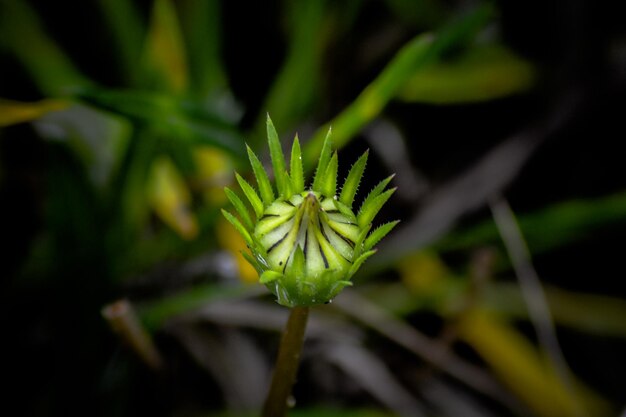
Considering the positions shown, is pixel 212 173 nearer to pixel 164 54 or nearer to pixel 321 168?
pixel 164 54

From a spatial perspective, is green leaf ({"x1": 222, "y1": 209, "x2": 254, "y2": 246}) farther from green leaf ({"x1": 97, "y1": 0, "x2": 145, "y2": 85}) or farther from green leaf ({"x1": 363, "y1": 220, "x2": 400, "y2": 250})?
green leaf ({"x1": 97, "y1": 0, "x2": 145, "y2": 85})

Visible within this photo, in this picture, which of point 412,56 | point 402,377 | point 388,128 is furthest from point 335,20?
point 402,377

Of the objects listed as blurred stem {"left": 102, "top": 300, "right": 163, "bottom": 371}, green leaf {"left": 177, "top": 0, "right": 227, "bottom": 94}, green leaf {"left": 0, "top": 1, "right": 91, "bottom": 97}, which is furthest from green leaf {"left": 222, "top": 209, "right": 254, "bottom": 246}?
green leaf {"left": 0, "top": 1, "right": 91, "bottom": 97}

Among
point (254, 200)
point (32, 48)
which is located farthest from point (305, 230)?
point (32, 48)

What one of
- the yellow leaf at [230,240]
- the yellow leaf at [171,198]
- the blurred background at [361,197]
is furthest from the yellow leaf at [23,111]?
the yellow leaf at [230,240]

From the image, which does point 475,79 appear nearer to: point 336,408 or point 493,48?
point 493,48

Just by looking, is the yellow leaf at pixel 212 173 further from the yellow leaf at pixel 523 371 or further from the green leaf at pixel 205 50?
the yellow leaf at pixel 523 371

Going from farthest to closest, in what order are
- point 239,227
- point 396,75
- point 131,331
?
point 396,75 < point 131,331 < point 239,227
